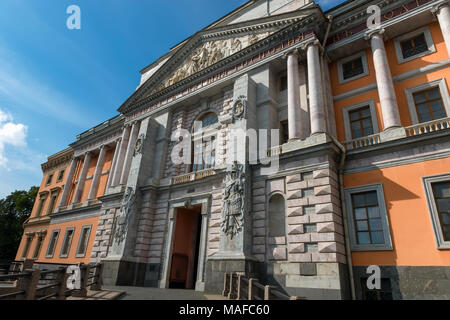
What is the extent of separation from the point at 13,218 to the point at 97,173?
29.9 meters

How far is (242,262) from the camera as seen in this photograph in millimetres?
13664

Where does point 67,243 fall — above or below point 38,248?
above

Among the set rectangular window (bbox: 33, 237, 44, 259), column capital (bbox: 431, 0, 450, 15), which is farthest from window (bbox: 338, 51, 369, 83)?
rectangular window (bbox: 33, 237, 44, 259)

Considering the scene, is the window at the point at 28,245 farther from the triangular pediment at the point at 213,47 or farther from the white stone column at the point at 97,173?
the triangular pediment at the point at 213,47

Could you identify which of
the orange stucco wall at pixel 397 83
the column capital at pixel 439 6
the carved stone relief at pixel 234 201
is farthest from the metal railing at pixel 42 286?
the column capital at pixel 439 6

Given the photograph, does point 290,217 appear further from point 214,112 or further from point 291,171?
point 214,112

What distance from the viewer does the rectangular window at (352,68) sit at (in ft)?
56.4

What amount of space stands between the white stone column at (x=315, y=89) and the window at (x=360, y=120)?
5.81 feet

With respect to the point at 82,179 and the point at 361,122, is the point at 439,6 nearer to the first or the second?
the point at 361,122

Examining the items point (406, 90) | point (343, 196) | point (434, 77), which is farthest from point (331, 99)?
point (343, 196)

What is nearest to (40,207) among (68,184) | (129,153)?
(68,184)

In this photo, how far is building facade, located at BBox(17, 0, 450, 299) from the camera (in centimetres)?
1222

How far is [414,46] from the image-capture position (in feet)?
51.5

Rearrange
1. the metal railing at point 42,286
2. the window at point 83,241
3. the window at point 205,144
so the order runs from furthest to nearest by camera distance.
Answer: the window at point 83,241
the window at point 205,144
the metal railing at point 42,286
